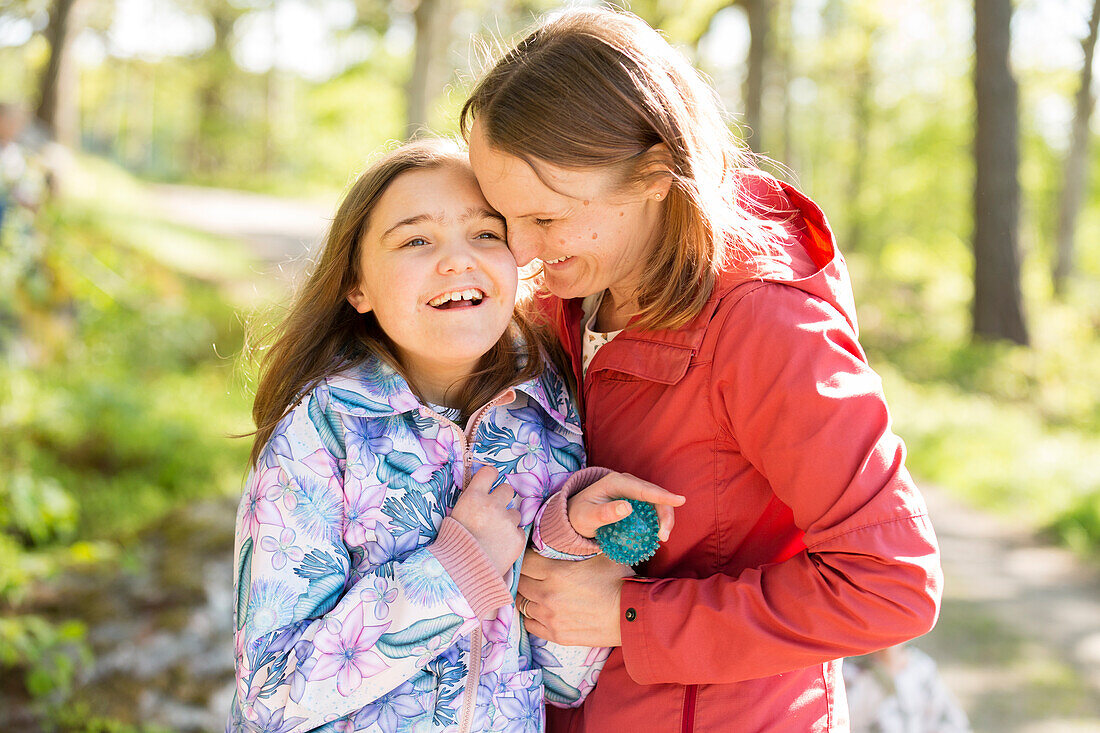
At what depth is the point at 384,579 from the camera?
1.57 m

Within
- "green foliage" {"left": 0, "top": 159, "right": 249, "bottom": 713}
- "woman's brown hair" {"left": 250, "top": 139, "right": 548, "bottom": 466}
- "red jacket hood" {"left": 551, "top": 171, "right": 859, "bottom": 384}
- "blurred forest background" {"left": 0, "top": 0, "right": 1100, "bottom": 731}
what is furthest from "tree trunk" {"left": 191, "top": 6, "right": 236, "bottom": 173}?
"red jacket hood" {"left": 551, "top": 171, "right": 859, "bottom": 384}

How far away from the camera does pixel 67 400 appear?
22.7 feet

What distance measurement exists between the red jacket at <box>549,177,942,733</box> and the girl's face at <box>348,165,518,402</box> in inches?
10.4

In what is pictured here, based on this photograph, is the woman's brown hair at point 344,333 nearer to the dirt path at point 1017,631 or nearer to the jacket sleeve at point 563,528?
the jacket sleeve at point 563,528

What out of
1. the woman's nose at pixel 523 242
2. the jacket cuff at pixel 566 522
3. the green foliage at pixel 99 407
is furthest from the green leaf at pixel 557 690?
the green foliage at pixel 99 407

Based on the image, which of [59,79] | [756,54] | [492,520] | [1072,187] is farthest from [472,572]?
[1072,187]

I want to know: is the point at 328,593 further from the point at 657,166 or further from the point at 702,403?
the point at 657,166

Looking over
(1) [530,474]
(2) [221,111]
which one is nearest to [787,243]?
(1) [530,474]

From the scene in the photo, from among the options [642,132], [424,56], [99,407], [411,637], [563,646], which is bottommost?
[99,407]

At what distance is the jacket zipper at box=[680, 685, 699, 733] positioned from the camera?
1656mm

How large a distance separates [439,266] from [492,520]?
48 cm

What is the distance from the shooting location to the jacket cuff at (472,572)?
156cm

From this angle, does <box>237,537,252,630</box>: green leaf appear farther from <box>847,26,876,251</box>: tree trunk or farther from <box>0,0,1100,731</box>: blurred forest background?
<box>847,26,876,251</box>: tree trunk

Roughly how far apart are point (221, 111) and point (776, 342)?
2863 centimetres
